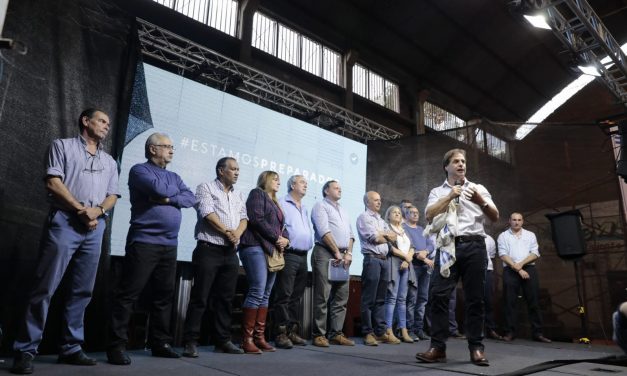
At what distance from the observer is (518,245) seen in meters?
4.68

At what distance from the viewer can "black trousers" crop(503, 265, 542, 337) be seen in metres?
4.49

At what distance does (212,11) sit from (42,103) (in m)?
4.74

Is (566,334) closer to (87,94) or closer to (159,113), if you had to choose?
(159,113)

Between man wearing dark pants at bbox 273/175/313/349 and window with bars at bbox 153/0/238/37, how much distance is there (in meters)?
4.06

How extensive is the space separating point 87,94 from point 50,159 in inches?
27.9

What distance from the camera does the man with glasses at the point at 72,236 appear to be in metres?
2.04

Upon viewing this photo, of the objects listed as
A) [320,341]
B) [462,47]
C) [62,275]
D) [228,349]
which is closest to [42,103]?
[62,275]

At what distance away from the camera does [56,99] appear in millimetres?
2537

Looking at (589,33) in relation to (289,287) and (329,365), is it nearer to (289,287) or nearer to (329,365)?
(289,287)

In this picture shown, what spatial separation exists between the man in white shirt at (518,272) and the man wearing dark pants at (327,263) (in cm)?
209

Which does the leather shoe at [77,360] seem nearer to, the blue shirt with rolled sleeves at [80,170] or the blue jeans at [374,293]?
the blue shirt with rolled sleeves at [80,170]

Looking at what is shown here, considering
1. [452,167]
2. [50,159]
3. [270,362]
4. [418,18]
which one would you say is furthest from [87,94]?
[418,18]

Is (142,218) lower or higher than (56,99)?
lower

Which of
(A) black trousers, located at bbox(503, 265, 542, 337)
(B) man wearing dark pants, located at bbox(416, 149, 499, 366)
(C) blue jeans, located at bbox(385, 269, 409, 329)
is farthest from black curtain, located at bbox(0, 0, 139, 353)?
(A) black trousers, located at bbox(503, 265, 542, 337)
